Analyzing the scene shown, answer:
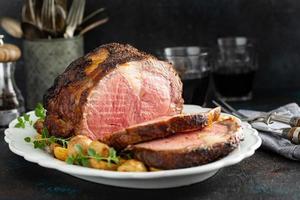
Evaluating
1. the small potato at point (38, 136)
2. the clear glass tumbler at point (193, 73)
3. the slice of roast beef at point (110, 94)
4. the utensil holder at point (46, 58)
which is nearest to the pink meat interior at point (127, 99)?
the slice of roast beef at point (110, 94)

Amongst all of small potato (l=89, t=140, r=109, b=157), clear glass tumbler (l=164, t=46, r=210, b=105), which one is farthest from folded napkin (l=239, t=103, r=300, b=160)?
small potato (l=89, t=140, r=109, b=157)

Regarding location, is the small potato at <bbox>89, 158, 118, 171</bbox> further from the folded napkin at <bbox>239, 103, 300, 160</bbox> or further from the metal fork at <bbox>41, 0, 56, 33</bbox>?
the metal fork at <bbox>41, 0, 56, 33</bbox>

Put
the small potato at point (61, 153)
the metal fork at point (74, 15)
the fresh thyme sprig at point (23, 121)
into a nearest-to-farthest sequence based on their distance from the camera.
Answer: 1. the small potato at point (61, 153)
2. the fresh thyme sprig at point (23, 121)
3. the metal fork at point (74, 15)

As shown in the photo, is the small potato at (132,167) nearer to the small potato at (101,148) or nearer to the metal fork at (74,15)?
the small potato at (101,148)

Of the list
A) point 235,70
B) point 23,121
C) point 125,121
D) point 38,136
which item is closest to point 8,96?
point 23,121

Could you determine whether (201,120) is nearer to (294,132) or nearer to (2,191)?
(294,132)

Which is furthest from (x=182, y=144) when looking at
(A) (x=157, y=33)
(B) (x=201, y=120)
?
(A) (x=157, y=33)
